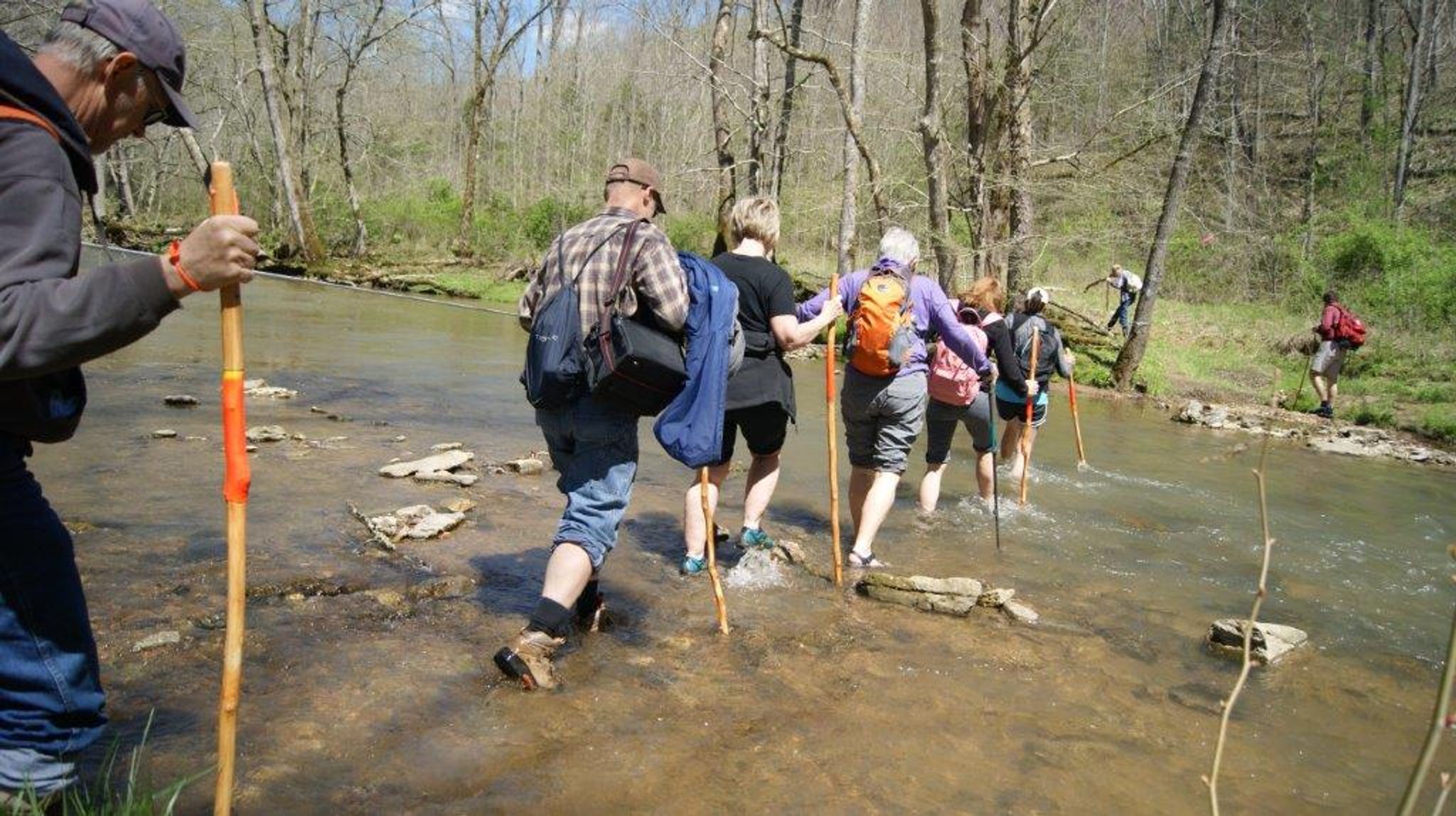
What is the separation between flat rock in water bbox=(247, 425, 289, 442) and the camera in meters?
7.25

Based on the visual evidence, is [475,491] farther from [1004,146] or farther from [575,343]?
[1004,146]

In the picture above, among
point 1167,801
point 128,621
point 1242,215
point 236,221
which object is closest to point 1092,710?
point 1167,801

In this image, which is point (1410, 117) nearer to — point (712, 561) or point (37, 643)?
point (712, 561)

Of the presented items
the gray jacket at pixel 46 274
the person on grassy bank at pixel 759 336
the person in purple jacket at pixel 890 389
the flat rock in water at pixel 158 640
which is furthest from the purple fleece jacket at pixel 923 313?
the gray jacket at pixel 46 274

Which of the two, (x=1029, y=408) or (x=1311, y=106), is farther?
(x=1311, y=106)

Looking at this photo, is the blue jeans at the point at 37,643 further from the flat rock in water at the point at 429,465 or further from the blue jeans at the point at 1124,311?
the blue jeans at the point at 1124,311

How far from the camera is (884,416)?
5.95 meters

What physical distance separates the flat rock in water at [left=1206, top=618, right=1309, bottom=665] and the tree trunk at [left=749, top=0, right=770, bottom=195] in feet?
51.8

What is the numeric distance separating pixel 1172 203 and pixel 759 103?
8.73 meters

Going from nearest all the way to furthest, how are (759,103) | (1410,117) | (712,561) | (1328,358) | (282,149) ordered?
(712,561) → (1328,358) → (759,103) → (282,149) → (1410,117)

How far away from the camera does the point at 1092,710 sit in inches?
165

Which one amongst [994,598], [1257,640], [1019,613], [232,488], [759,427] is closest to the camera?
[232,488]

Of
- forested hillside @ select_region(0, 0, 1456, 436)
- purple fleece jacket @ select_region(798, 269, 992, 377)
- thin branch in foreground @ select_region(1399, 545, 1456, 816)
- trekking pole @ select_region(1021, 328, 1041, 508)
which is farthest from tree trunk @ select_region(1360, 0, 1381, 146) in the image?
thin branch in foreground @ select_region(1399, 545, 1456, 816)

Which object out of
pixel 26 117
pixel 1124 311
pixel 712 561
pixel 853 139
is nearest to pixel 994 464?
pixel 712 561
